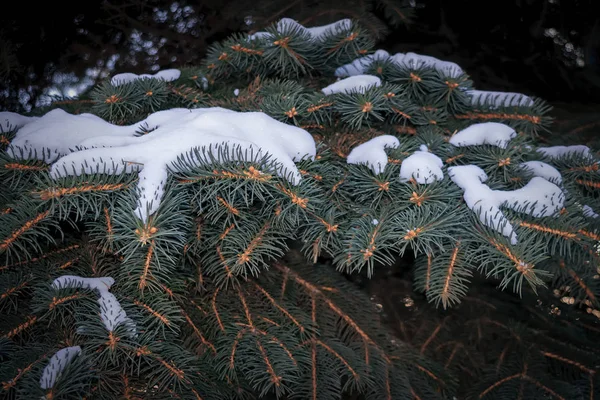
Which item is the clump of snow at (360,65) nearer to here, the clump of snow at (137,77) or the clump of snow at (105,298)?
the clump of snow at (137,77)

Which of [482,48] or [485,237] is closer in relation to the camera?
[485,237]

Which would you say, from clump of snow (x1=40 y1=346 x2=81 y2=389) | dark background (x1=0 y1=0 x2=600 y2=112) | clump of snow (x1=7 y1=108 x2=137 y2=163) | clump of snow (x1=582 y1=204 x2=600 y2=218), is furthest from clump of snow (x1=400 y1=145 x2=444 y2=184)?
dark background (x1=0 y1=0 x2=600 y2=112)

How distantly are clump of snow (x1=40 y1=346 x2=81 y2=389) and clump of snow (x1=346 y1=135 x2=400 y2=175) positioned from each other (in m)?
0.80

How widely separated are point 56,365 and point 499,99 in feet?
5.14

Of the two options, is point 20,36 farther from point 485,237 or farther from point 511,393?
point 511,393

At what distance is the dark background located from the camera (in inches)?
95.1

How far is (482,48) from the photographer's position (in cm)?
251

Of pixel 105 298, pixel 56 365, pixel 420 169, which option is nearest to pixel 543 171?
pixel 420 169

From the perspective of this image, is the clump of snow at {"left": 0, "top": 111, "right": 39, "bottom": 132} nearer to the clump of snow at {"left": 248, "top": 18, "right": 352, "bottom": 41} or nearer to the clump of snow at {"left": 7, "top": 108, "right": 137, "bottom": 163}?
the clump of snow at {"left": 7, "top": 108, "right": 137, "bottom": 163}

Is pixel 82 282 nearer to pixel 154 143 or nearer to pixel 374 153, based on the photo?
pixel 154 143

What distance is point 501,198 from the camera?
112 cm

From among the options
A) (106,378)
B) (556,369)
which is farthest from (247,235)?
(556,369)

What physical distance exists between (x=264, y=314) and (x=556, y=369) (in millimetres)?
1243

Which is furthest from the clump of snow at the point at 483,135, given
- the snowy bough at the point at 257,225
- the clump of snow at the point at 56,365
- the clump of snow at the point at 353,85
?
the clump of snow at the point at 56,365
